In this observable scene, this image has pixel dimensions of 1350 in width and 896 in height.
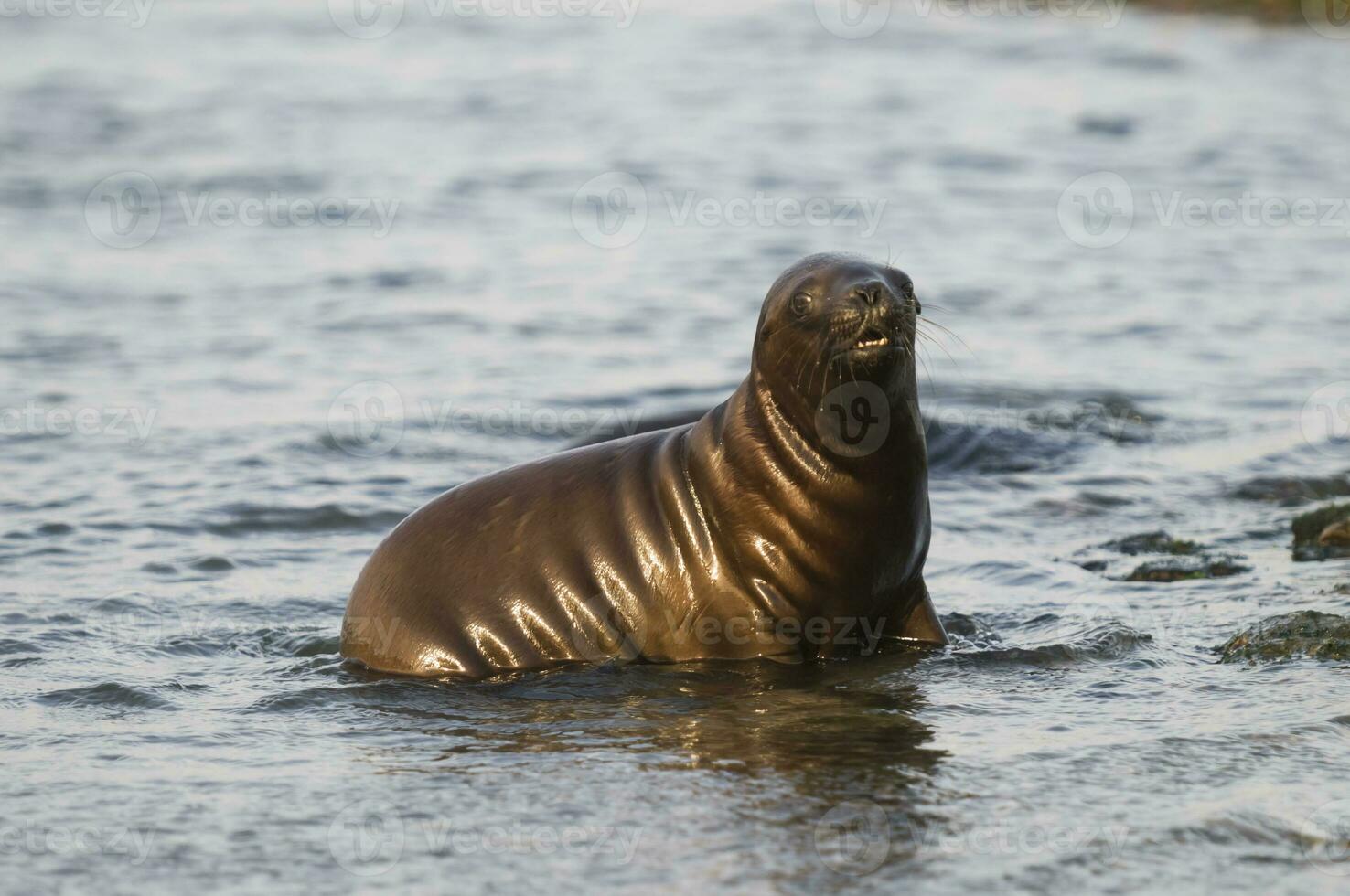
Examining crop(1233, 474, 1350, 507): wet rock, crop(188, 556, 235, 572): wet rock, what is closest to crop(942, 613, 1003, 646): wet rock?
crop(1233, 474, 1350, 507): wet rock

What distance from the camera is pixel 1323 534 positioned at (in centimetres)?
907

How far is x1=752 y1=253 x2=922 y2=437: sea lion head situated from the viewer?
Answer: 6898 mm

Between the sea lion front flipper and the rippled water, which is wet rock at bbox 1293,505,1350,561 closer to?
the rippled water

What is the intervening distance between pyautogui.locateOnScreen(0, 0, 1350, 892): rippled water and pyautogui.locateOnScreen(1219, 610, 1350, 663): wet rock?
0.51ft

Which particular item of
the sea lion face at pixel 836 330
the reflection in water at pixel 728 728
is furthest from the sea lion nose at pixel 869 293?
the reflection in water at pixel 728 728

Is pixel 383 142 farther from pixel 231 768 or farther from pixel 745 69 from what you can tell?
pixel 231 768

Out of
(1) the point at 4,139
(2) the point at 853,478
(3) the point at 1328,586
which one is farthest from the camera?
(1) the point at 4,139

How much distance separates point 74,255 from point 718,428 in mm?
11916

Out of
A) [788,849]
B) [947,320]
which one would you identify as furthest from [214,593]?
[947,320]

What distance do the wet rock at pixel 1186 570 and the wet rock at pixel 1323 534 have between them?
0.36 metres

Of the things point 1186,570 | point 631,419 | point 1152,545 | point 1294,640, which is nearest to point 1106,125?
point 631,419

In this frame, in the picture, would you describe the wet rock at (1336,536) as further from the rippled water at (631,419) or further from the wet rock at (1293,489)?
the wet rock at (1293,489)

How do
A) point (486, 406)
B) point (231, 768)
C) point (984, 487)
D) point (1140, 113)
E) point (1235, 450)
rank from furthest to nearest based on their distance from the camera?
point (1140, 113) < point (486, 406) < point (1235, 450) < point (984, 487) < point (231, 768)

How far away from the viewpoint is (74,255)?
1772cm
